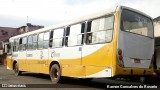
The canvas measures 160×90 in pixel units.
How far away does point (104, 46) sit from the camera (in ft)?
35.1

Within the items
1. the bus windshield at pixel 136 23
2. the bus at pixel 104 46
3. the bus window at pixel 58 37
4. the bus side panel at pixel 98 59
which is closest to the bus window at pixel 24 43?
the bus at pixel 104 46

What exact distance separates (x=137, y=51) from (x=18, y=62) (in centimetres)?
1079

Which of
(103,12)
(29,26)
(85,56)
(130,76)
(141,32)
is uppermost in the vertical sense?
(29,26)

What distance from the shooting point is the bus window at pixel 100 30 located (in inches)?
420

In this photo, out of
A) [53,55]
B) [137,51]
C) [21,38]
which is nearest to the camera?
[137,51]

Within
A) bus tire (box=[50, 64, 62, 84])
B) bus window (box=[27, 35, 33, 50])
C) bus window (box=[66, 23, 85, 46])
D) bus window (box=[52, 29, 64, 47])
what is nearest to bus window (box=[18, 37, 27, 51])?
bus window (box=[27, 35, 33, 50])

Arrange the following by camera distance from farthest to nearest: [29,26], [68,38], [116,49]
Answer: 1. [29,26]
2. [68,38]
3. [116,49]

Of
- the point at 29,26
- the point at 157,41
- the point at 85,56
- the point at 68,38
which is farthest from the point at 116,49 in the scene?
the point at 29,26

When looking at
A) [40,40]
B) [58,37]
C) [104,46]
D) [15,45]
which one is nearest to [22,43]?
[15,45]

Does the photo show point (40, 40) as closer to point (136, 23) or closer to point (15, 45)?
point (15, 45)

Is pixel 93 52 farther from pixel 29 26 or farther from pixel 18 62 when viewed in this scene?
pixel 29 26

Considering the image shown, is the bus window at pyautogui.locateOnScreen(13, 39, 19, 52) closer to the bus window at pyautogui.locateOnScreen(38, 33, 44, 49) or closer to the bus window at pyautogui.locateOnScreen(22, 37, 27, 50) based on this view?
the bus window at pyautogui.locateOnScreen(22, 37, 27, 50)

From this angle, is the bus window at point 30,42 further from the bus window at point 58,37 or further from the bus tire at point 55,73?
the bus tire at point 55,73

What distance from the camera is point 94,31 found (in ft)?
37.3
